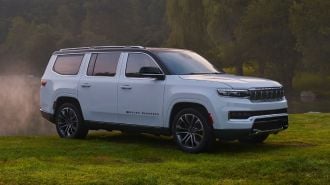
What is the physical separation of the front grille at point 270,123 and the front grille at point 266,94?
37 centimetres

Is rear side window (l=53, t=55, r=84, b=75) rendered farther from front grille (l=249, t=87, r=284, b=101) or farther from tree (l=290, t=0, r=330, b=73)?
tree (l=290, t=0, r=330, b=73)

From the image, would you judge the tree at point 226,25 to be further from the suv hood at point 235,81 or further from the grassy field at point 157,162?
the suv hood at point 235,81

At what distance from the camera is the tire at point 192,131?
932 cm

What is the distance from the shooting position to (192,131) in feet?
31.4

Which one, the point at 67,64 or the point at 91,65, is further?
the point at 67,64

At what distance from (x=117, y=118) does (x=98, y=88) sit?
79 centimetres

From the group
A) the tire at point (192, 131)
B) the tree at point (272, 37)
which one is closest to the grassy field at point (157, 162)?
the tire at point (192, 131)

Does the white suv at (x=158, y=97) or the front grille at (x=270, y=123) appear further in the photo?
the front grille at (x=270, y=123)

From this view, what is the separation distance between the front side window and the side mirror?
4cm

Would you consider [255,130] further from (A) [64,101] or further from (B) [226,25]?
(B) [226,25]

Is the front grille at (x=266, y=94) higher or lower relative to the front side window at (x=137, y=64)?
lower

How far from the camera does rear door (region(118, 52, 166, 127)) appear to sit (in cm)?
1005

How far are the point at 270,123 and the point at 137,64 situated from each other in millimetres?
2867

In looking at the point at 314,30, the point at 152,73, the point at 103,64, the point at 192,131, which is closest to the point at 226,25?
the point at 314,30
